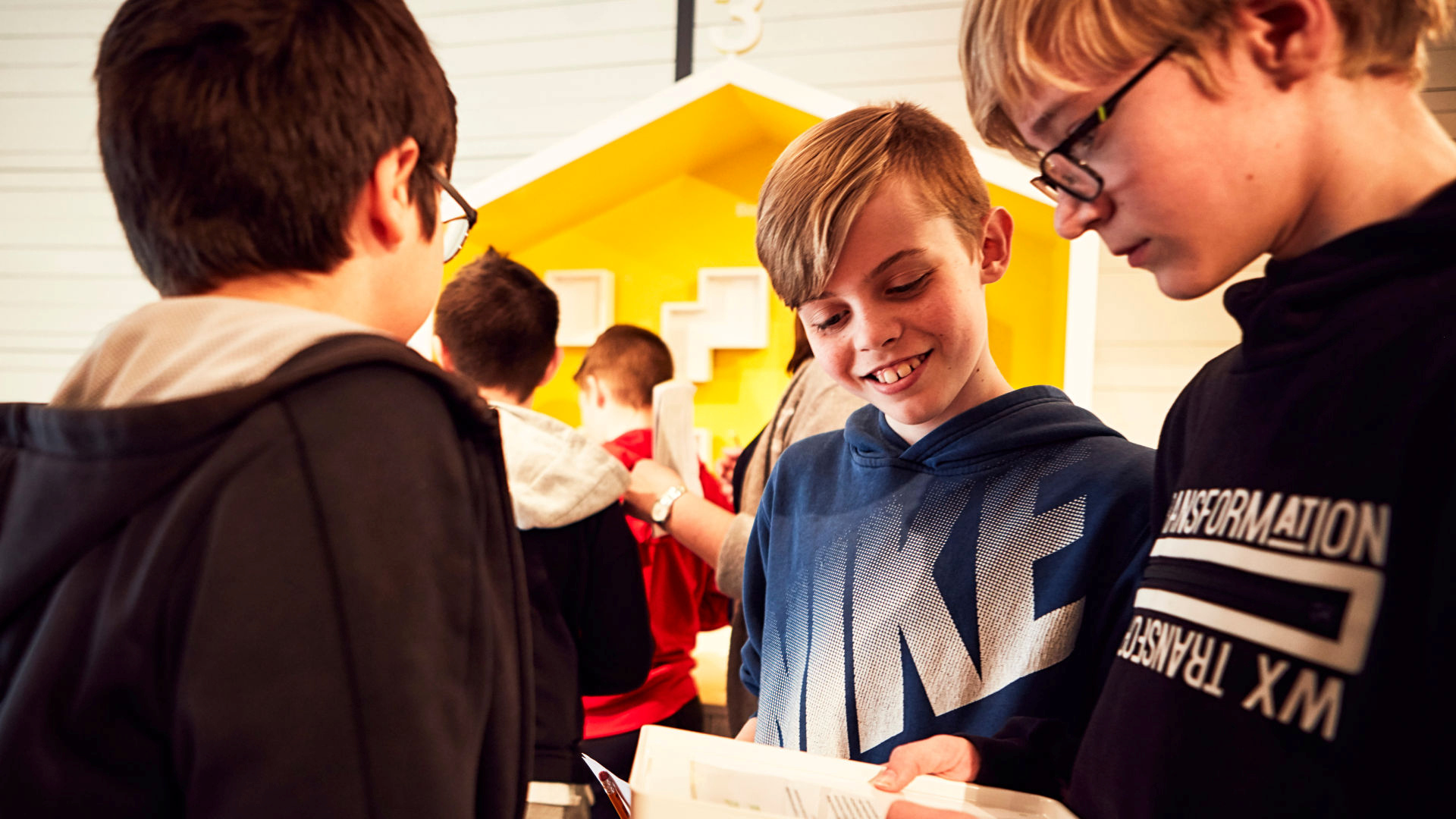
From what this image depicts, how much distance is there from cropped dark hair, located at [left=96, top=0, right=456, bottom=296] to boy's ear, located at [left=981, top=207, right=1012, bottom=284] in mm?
737

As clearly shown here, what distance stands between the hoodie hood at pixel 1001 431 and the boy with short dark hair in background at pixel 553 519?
73cm

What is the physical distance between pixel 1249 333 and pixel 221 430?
65 centimetres

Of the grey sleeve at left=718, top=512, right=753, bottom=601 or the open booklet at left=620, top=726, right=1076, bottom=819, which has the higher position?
the open booklet at left=620, top=726, right=1076, bottom=819

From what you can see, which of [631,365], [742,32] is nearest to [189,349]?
[631,365]

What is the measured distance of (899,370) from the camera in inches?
41.4

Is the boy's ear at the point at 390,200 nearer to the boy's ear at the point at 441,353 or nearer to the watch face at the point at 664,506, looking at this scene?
the boy's ear at the point at 441,353

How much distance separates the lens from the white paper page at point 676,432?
6.58ft

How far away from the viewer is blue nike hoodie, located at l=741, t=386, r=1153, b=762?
35.7 inches

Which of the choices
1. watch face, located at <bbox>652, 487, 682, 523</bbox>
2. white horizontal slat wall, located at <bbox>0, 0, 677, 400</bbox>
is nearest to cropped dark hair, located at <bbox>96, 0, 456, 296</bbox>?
watch face, located at <bbox>652, 487, 682, 523</bbox>

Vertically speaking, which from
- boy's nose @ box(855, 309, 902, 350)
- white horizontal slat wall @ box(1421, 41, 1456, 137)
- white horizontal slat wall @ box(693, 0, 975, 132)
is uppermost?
white horizontal slat wall @ box(693, 0, 975, 132)

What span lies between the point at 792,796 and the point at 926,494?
47 centimetres

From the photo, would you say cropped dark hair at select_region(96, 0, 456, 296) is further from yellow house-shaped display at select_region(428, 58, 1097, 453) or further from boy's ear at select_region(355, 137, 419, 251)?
yellow house-shaped display at select_region(428, 58, 1097, 453)

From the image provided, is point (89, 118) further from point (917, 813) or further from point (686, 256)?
Answer: point (917, 813)

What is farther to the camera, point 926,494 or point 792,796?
point 926,494
